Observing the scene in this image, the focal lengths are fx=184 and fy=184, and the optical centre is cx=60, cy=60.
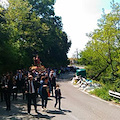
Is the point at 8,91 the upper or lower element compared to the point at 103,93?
upper

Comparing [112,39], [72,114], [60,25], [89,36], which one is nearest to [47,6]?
[60,25]

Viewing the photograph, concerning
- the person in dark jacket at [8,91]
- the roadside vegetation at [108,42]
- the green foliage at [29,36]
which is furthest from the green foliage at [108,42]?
the person in dark jacket at [8,91]

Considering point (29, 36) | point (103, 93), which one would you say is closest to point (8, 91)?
point (103, 93)

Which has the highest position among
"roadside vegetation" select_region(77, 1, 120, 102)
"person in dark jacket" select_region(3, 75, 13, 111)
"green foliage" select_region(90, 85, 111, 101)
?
"roadside vegetation" select_region(77, 1, 120, 102)

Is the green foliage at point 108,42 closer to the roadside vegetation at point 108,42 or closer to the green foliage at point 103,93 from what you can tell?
the roadside vegetation at point 108,42

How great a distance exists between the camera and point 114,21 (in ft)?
59.6

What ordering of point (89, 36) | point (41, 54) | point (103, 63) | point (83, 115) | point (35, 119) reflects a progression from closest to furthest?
1. point (35, 119)
2. point (83, 115)
3. point (89, 36)
4. point (103, 63)
5. point (41, 54)

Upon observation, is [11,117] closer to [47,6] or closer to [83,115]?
[83,115]

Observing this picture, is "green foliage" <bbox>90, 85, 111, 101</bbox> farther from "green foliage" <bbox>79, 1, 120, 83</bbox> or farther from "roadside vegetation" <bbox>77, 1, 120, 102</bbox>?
"green foliage" <bbox>79, 1, 120, 83</bbox>

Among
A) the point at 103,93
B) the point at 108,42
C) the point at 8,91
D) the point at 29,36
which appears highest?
the point at 29,36

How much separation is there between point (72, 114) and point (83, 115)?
0.53 metres

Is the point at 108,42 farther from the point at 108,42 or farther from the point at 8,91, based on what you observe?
the point at 8,91

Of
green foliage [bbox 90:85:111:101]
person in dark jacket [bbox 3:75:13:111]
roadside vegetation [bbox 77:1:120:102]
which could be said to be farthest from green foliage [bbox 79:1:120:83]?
person in dark jacket [bbox 3:75:13:111]

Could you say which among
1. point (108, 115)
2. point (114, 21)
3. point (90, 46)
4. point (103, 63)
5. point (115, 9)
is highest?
point (115, 9)
